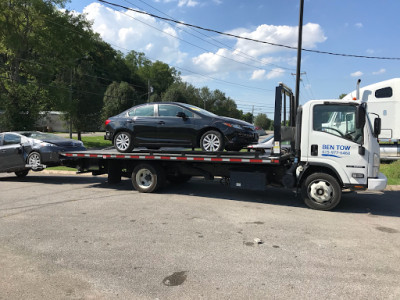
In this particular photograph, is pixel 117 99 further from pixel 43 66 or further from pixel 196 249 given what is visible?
pixel 196 249

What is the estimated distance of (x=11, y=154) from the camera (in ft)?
34.7

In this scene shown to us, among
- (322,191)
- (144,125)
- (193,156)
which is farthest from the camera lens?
(144,125)

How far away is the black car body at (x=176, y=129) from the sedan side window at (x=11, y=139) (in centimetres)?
406

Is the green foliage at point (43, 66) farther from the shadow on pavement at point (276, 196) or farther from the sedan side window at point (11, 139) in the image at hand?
the shadow on pavement at point (276, 196)

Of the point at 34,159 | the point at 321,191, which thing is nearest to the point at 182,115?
the point at 321,191

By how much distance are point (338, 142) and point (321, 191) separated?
1.10 metres

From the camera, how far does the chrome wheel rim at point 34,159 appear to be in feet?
33.7

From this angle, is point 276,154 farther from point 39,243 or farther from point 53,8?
point 53,8

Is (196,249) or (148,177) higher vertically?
(148,177)

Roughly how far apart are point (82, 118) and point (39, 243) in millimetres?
28445

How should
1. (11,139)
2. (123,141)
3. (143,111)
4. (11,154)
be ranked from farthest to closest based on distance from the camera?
(11,139) → (11,154) → (123,141) → (143,111)

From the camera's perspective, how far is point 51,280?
3467 millimetres

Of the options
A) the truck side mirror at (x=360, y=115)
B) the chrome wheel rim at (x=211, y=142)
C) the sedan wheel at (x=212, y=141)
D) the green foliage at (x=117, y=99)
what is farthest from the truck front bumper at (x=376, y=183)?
the green foliage at (x=117, y=99)

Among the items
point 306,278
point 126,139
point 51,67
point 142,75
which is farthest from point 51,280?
point 142,75
